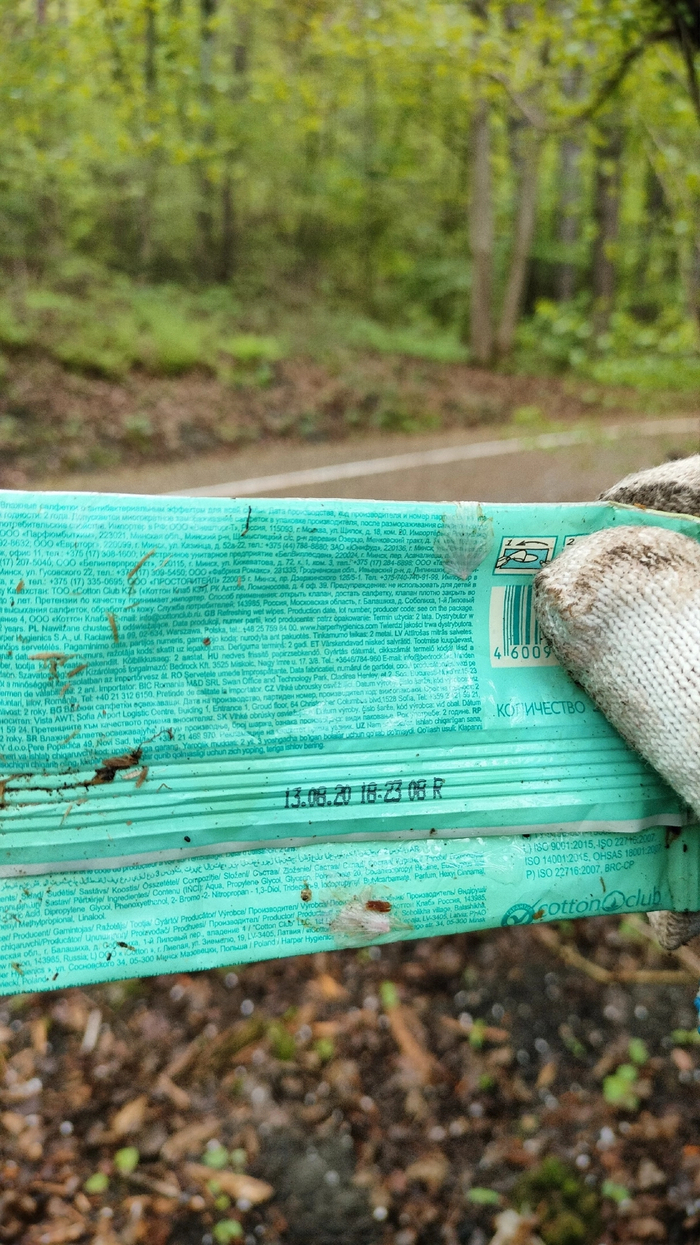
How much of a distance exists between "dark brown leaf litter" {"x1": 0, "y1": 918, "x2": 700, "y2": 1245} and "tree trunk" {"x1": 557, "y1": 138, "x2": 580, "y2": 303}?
44.0 ft

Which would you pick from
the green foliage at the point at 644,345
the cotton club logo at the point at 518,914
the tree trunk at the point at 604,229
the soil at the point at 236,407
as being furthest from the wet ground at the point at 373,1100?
the tree trunk at the point at 604,229

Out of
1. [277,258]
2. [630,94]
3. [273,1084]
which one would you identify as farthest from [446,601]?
[277,258]

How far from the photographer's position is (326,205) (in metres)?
16.0

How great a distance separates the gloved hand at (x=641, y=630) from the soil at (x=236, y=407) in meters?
6.07

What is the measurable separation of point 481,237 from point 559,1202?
46.3ft

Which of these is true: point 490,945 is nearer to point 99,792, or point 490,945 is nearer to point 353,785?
point 353,785

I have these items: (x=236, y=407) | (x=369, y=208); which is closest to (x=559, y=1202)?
(x=236, y=407)

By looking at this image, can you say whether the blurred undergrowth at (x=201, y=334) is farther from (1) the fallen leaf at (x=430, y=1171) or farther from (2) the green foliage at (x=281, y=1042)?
(1) the fallen leaf at (x=430, y=1171)

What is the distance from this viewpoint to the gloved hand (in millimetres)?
1099

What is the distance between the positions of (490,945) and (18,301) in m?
10.5

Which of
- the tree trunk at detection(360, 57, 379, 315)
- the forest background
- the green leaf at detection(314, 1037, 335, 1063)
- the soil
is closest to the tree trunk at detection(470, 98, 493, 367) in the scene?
the forest background

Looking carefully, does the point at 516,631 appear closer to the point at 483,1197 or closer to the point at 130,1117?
the point at 483,1197

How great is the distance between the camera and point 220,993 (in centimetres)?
254

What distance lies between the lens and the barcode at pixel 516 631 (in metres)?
1.28
